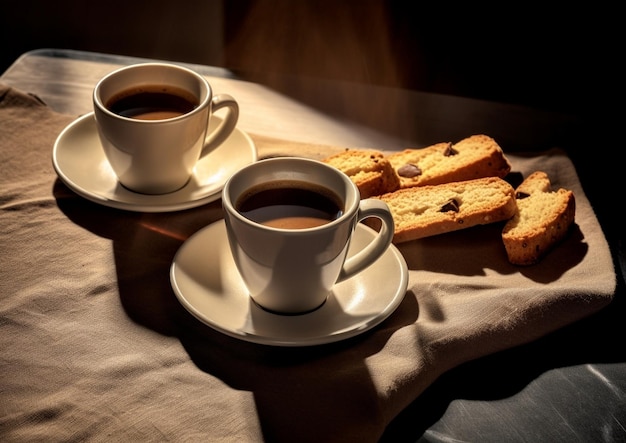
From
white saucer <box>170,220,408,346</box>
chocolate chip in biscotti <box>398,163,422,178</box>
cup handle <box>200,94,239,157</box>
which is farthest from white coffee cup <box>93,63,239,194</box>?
chocolate chip in biscotti <box>398,163,422,178</box>

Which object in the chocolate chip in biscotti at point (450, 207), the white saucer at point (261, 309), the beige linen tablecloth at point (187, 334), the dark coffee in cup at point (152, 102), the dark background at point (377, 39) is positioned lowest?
the dark background at point (377, 39)

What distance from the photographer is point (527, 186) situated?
1.24 metres

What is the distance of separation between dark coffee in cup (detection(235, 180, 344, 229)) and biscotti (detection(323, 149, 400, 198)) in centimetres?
24

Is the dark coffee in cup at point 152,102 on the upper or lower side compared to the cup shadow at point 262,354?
upper

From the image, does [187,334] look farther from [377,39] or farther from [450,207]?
[377,39]

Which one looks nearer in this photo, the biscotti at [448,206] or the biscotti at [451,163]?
the biscotti at [448,206]

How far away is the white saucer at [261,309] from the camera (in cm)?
88

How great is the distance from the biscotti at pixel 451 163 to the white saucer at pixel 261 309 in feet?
0.90

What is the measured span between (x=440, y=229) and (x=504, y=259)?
11cm

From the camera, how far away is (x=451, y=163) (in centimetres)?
128

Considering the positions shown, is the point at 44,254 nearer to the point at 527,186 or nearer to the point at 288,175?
the point at 288,175

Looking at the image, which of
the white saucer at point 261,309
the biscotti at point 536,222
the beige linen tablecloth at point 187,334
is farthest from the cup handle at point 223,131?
the biscotti at point 536,222

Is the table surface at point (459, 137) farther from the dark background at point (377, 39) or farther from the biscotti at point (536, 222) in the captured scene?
the dark background at point (377, 39)

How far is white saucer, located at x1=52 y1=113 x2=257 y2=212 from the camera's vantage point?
3.78ft
